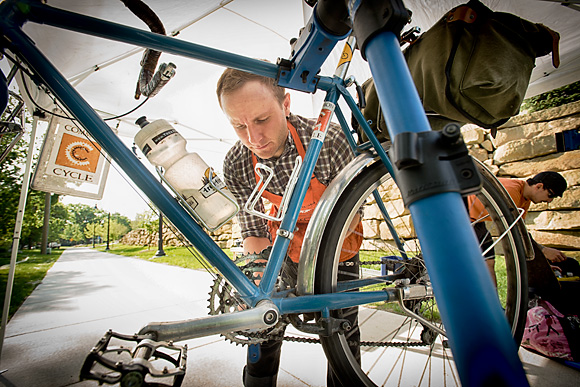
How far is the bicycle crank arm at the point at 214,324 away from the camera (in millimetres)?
594

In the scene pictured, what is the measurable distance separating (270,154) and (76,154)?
1.23 m

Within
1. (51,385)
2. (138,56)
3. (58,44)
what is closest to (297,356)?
(51,385)

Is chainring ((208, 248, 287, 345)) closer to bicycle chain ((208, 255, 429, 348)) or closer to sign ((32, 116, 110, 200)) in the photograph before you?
bicycle chain ((208, 255, 429, 348))

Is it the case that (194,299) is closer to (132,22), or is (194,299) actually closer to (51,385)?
(51,385)

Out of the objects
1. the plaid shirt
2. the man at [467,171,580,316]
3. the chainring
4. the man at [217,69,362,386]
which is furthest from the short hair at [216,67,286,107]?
the man at [467,171,580,316]

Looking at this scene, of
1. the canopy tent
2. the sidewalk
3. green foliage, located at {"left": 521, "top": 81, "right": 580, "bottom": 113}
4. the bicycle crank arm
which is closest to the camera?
the bicycle crank arm

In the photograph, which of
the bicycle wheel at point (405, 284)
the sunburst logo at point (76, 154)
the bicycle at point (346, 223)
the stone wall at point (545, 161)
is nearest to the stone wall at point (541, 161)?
the stone wall at point (545, 161)

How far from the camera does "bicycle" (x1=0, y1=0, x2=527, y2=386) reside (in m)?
0.27

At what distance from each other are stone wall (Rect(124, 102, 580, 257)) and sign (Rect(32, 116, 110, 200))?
5.14 ft

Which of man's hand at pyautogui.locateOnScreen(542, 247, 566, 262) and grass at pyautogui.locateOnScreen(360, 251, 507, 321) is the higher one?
man's hand at pyautogui.locateOnScreen(542, 247, 566, 262)

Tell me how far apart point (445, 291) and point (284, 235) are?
20.3 inches

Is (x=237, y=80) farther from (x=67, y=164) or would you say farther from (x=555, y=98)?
(x=555, y=98)

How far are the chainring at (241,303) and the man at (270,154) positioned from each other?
132 mm

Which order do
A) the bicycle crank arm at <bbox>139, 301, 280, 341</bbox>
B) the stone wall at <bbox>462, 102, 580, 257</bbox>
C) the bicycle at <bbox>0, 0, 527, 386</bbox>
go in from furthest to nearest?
the stone wall at <bbox>462, 102, 580, 257</bbox>
the bicycle crank arm at <bbox>139, 301, 280, 341</bbox>
the bicycle at <bbox>0, 0, 527, 386</bbox>
